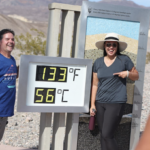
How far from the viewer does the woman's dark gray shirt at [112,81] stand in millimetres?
3420

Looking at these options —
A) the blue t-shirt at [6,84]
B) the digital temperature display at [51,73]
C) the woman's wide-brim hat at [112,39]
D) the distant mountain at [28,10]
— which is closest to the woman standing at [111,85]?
the woman's wide-brim hat at [112,39]

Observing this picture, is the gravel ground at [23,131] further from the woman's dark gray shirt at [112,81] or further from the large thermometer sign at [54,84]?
the woman's dark gray shirt at [112,81]

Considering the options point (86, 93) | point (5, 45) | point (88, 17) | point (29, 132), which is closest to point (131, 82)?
point (86, 93)

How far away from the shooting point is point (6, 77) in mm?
3162

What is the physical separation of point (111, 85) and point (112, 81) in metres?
0.05

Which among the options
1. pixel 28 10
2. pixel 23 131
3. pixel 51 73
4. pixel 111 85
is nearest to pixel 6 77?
pixel 51 73

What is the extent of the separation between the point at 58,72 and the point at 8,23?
218 feet

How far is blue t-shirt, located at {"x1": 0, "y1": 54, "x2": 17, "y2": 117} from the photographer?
3150 millimetres

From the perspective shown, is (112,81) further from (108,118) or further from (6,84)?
(6,84)

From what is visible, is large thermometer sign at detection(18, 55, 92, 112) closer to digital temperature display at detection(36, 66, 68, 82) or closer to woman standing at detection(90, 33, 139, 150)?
digital temperature display at detection(36, 66, 68, 82)

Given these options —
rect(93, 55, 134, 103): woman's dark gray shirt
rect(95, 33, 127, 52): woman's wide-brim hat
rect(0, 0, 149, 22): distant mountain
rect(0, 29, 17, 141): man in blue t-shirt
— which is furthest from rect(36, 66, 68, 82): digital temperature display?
rect(0, 0, 149, 22): distant mountain

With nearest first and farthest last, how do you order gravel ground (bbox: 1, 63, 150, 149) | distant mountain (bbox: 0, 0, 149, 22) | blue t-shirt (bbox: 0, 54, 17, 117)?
1. blue t-shirt (bbox: 0, 54, 17, 117)
2. gravel ground (bbox: 1, 63, 150, 149)
3. distant mountain (bbox: 0, 0, 149, 22)

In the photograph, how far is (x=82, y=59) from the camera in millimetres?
3619

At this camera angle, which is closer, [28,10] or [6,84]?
[6,84]
